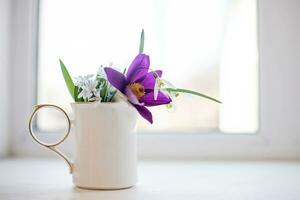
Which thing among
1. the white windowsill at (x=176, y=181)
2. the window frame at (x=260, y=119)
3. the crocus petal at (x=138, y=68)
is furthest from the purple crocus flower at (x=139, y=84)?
the window frame at (x=260, y=119)

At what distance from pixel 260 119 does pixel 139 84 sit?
1.77 feet

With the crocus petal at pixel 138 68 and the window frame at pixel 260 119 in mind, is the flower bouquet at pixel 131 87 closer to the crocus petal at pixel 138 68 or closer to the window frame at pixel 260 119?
the crocus petal at pixel 138 68

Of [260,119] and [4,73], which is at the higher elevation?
[4,73]

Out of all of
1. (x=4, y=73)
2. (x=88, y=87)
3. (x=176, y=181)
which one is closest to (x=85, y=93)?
(x=88, y=87)

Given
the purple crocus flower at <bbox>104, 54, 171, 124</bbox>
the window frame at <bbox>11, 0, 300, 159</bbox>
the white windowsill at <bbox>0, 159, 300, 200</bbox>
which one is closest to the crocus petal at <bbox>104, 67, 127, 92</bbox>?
the purple crocus flower at <bbox>104, 54, 171, 124</bbox>

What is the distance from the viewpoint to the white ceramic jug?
0.63 m

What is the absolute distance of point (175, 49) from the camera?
1.11 metres

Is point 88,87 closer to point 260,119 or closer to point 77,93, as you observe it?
point 77,93

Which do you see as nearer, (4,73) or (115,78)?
(115,78)

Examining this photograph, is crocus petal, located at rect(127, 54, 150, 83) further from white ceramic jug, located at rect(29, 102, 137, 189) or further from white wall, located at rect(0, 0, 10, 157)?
white wall, located at rect(0, 0, 10, 157)

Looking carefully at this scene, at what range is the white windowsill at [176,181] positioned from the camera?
2.03 ft

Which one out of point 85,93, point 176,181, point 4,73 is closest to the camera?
point 85,93

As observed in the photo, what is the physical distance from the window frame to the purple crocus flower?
1.39 feet

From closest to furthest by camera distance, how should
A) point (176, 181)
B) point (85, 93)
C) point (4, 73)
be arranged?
point (85, 93)
point (176, 181)
point (4, 73)
